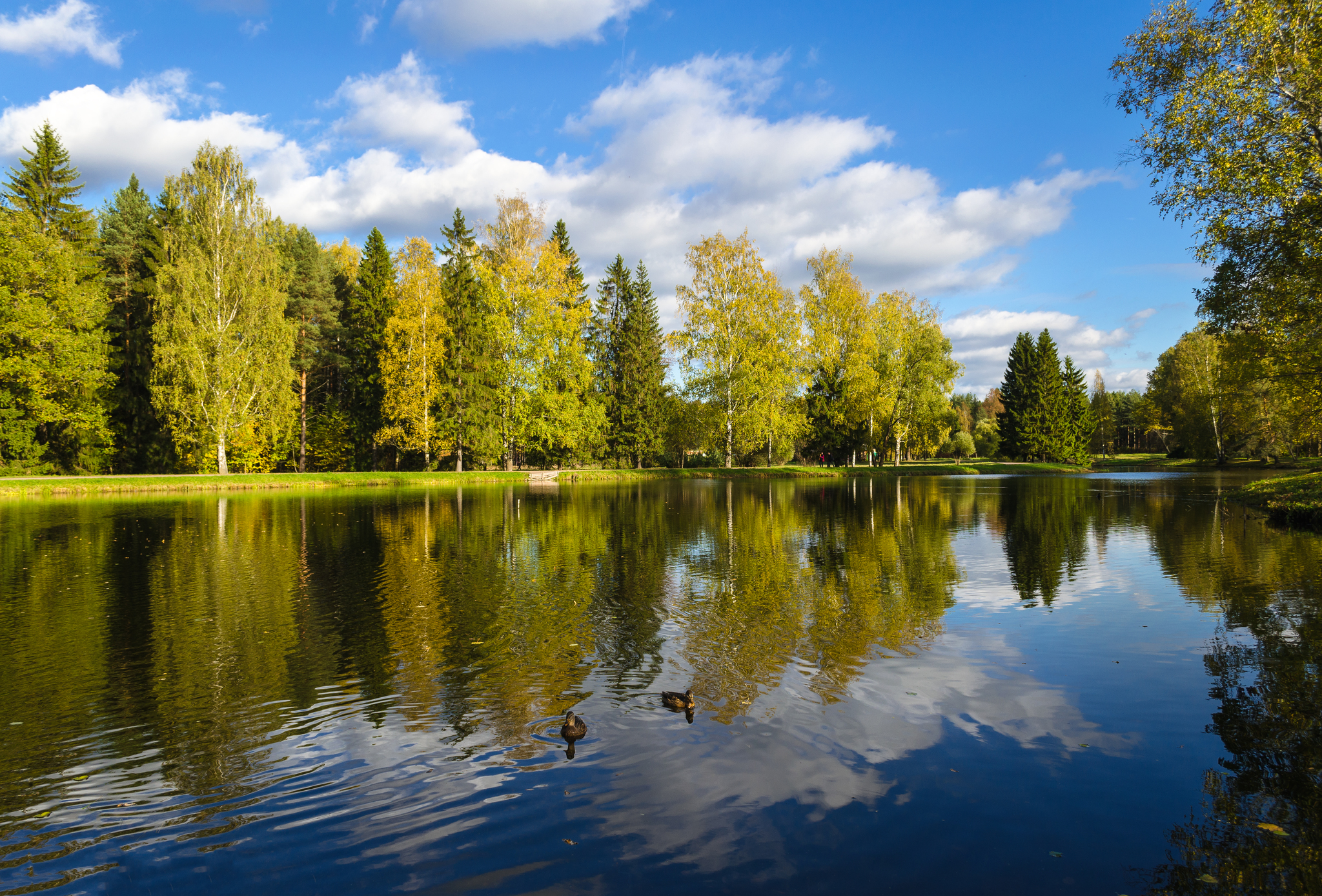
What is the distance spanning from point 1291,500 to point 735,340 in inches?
1544

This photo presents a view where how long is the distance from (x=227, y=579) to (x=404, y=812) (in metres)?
11.1

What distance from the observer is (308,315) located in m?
59.9

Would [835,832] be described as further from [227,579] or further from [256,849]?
[227,579]

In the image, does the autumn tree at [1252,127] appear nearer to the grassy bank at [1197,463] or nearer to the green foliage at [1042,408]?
the grassy bank at [1197,463]

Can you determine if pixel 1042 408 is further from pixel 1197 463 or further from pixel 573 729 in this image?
pixel 573 729

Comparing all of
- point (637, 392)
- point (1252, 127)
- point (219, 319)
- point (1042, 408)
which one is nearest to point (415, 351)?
point (219, 319)

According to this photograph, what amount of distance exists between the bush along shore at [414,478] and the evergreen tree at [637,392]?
5407mm

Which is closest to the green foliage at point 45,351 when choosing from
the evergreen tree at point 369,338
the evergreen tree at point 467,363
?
the evergreen tree at point 369,338

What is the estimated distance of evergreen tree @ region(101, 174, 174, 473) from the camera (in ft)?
165

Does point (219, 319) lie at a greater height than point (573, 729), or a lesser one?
greater

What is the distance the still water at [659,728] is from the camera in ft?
14.7

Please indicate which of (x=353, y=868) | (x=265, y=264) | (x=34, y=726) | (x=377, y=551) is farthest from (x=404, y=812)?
(x=265, y=264)

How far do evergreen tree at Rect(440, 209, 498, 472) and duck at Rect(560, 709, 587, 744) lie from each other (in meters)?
48.4

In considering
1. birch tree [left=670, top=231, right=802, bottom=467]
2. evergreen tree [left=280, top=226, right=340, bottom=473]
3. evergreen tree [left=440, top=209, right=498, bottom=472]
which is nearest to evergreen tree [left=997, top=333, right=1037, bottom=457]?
birch tree [left=670, top=231, right=802, bottom=467]
